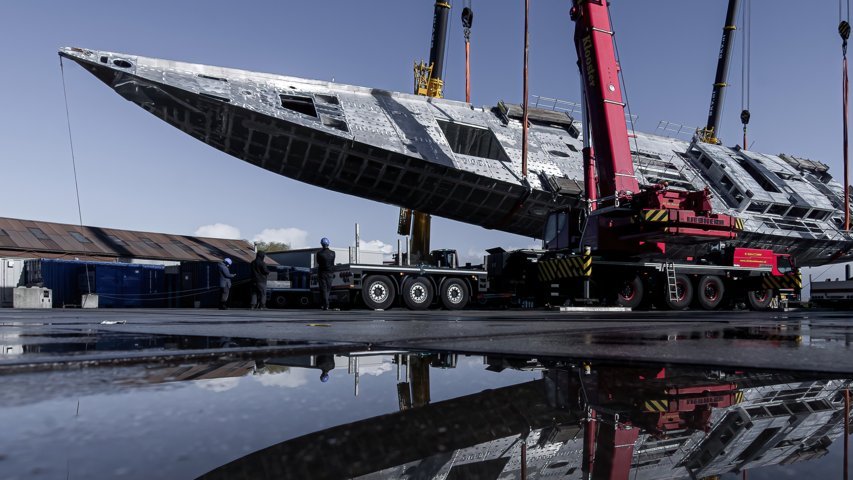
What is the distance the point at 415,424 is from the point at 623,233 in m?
15.4

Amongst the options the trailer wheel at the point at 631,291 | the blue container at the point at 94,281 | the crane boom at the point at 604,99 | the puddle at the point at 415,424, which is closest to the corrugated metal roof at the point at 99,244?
the blue container at the point at 94,281

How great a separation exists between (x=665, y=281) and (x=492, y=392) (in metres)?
15.2

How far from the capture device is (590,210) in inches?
682

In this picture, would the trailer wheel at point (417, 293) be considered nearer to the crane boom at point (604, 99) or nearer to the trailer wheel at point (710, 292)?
the crane boom at point (604, 99)

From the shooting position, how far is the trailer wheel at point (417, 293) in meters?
17.0

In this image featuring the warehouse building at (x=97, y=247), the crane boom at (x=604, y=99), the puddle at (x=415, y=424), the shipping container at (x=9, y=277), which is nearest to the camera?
the puddle at (x=415, y=424)

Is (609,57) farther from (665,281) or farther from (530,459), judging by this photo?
(530,459)

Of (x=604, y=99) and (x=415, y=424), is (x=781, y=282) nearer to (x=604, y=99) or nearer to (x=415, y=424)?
(x=604, y=99)

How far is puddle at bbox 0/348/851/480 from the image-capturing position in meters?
1.07

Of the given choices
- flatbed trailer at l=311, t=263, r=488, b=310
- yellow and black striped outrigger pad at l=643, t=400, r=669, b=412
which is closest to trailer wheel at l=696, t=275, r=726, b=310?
flatbed trailer at l=311, t=263, r=488, b=310

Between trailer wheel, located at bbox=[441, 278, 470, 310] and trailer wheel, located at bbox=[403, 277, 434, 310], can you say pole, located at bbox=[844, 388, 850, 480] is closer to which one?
trailer wheel, located at bbox=[403, 277, 434, 310]

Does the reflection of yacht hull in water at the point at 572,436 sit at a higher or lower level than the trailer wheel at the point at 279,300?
higher

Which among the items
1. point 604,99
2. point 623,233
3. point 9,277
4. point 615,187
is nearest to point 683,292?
point 623,233

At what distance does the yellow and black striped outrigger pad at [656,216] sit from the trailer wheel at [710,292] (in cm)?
315
